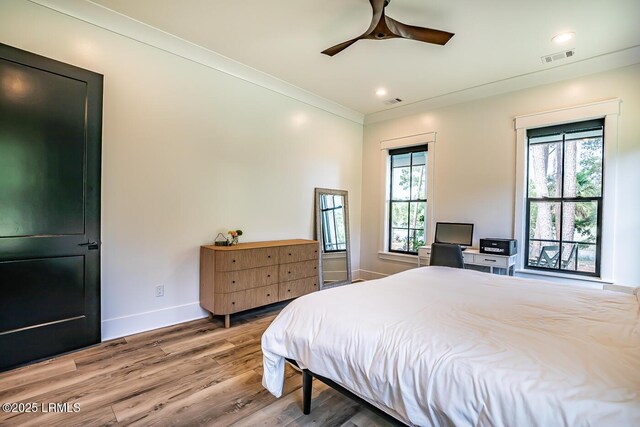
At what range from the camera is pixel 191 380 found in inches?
86.1

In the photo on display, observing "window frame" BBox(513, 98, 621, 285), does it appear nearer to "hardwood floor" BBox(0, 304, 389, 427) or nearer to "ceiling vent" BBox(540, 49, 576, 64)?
"ceiling vent" BBox(540, 49, 576, 64)

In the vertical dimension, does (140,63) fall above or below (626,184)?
above

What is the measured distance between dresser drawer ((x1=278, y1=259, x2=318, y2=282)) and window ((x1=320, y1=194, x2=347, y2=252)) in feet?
2.33

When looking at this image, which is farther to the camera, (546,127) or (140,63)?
(546,127)

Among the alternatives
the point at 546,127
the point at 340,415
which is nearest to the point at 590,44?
the point at 546,127

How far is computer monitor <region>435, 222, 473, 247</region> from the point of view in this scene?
13.5 feet

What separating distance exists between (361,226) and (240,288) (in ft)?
9.10

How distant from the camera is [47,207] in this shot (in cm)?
237

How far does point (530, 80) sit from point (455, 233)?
2086mm

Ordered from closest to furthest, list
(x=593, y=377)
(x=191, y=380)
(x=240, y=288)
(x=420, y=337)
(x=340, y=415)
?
1. (x=593, y=377)
2. (x=420, y=337)
3. (x=340, y=415)
4. (x=191, y=380)
5. (x=240, y=288)

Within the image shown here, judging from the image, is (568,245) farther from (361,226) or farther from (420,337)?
(420,337)

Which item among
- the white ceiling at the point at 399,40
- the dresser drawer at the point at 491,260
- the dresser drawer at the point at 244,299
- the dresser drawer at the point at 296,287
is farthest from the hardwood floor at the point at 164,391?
the white ceiling at the point at 399,40

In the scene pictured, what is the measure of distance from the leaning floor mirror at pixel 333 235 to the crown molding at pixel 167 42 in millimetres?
1510

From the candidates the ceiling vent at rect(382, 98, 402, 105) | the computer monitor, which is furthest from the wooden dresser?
the ceiling vent at rect(382, 98, 402, 105)
